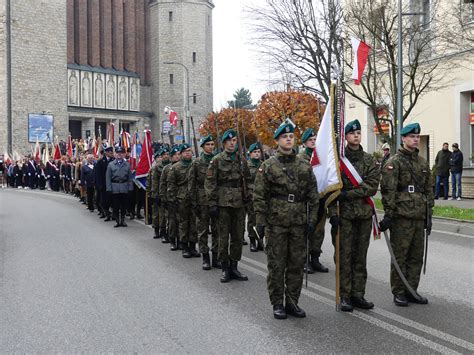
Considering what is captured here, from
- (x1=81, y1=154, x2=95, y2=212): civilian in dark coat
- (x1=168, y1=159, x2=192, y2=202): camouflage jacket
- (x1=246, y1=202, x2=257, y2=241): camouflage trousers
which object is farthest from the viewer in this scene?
(x1=81, y1=154, x2=95, y2=212): civilian in dark coat

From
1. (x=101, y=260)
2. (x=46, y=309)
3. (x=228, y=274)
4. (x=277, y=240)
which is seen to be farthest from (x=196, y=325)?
(x=101, y=260)

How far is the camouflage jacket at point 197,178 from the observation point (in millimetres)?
9711

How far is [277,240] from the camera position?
6340mm

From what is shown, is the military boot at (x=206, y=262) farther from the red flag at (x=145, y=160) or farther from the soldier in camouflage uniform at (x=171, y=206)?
the red flag at (x=145, y=160)

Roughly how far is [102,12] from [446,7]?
158 feet

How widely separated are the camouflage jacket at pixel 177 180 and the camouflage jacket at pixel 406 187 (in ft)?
15.6

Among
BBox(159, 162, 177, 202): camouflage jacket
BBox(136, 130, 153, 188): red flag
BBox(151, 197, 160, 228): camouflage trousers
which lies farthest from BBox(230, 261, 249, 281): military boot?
BBox(136, 130, 153, 188): red flag

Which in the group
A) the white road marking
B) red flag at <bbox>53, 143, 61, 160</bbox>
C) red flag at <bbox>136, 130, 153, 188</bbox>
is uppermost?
red flag at <bbox>53, 143, 61, 160</bbox>

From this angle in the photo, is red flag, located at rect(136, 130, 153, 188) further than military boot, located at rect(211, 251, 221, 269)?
Yes

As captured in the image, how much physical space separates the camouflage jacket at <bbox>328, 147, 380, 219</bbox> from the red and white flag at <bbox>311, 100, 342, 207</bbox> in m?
0.13

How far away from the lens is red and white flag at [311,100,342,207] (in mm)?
6582

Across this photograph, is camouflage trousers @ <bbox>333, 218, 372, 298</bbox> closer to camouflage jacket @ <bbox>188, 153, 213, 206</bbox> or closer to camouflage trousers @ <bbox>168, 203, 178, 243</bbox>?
camouflage jacket @ <bbox>188, 153, 213, 206</bbox>

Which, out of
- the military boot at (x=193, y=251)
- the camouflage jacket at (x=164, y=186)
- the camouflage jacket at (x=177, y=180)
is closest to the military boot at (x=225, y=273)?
the military boot at (x=193, y=251)

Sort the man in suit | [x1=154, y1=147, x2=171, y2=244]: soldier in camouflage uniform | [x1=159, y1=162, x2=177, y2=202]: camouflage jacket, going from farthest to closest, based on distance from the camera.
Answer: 1. the man in suit
2. [x1=154, y1=147, x2=171, y2=244]: soldier in camouflage uniform
3. [x1=159, y1=162, x2=177, y2=202]: camouflage jacket
